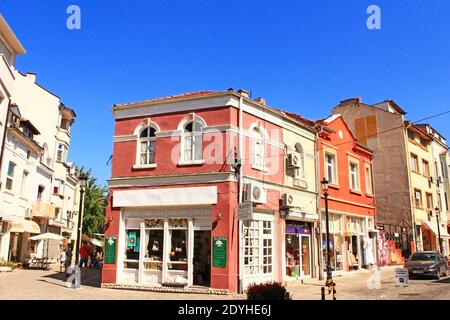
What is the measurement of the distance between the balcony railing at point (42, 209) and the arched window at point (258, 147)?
20.3m

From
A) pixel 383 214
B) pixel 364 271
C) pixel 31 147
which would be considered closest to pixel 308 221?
pixel 364 271

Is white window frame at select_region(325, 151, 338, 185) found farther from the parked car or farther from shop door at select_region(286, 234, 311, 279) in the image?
the parked car

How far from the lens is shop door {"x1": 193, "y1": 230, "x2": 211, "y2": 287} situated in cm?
1634

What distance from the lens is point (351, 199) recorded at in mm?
25188

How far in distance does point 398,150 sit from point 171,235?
2356cm

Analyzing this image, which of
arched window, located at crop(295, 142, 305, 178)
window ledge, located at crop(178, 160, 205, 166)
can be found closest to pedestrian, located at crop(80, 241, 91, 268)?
window ledge, located at crop(178, 160, 205, 166)

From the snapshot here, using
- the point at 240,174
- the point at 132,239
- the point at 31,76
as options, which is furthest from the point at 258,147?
the point at 31,76

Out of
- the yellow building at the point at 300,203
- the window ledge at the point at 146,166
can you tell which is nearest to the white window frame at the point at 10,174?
the window ledge at the point at 146,166

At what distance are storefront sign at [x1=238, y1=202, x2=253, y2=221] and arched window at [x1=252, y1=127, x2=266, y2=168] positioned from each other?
263 cm

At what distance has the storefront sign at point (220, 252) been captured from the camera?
15.6 metres

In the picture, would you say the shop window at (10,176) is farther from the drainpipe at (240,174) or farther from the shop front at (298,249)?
the shop front at (298,249)

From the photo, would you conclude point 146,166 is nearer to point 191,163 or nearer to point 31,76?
point 191,163
